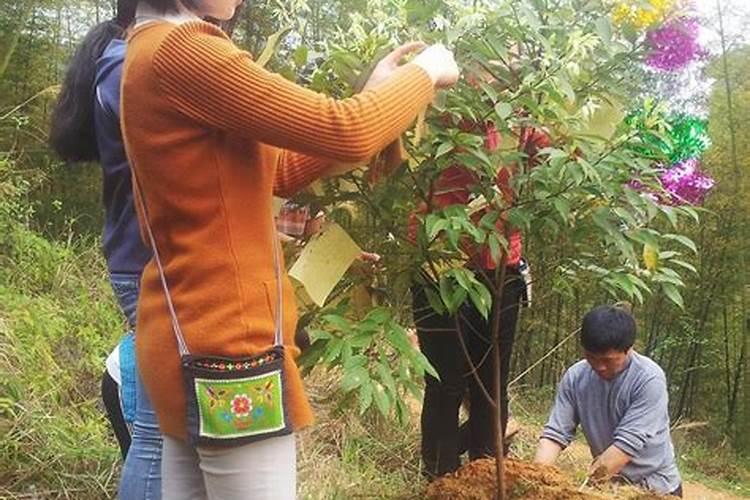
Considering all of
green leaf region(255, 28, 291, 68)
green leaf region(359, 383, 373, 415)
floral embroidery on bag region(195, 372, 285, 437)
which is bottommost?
green leaf region(359, 383, 373, 415)

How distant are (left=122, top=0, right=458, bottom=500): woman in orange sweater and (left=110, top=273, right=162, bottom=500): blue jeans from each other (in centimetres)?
14

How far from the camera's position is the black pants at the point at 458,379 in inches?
84.0

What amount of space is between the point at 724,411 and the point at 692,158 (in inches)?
384

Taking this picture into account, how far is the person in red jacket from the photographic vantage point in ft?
5.54

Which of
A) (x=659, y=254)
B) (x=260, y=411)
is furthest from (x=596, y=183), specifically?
(x=260, y=411)

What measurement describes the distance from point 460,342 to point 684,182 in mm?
620

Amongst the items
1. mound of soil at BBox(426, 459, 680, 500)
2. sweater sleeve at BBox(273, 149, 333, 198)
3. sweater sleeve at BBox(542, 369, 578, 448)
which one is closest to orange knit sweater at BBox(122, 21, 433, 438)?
sweater sleeve at BBox(273, 149, 333, 198)

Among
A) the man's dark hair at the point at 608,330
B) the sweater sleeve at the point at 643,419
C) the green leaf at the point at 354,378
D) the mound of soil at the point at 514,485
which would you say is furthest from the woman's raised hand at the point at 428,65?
the sweater sleeve at the point at 643,419

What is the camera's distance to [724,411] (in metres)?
10.8

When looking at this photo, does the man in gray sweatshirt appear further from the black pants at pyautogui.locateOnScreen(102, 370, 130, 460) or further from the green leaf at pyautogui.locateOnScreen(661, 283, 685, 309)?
the black pants at pyautogui.locateOnScreen(102, 370, 130, 460)

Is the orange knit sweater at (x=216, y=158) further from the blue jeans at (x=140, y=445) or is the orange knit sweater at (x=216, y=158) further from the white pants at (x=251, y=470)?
the blue jeans at (x=140, y=445)

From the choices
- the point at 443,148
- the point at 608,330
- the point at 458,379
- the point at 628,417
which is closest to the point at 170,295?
the point at 443,148

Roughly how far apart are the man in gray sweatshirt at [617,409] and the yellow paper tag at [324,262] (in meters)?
1.36

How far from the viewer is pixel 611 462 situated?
2.63 meters
